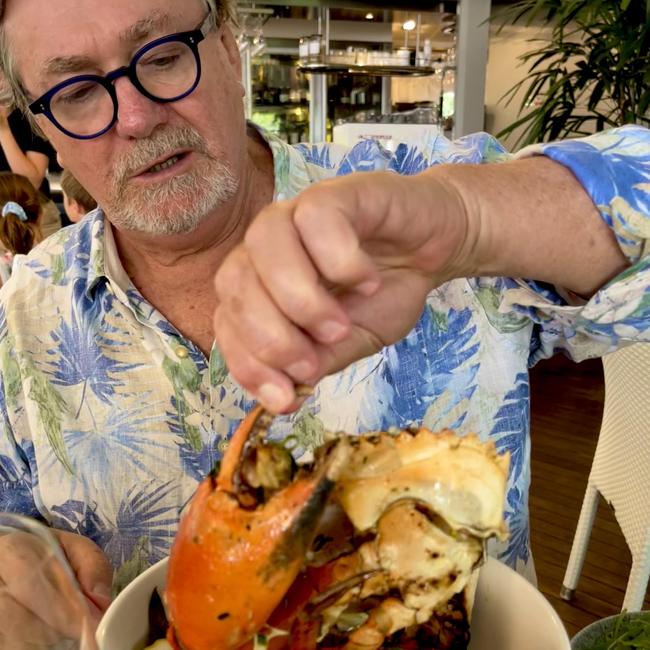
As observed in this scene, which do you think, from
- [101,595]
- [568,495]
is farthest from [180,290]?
[568,495]

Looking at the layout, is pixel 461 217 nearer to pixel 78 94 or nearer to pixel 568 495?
pixel 78 94

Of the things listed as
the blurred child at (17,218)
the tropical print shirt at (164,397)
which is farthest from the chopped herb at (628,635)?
the blurred child at (17,218)

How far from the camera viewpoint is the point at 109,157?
32.5 inches

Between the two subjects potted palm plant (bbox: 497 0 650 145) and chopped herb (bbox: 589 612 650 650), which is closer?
chopped herb (bbox: 589 612 650 650)

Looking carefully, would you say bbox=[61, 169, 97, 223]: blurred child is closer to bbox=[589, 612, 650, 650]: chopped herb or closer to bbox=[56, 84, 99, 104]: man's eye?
bbox=[56, 84, 99, 104]: man's eye

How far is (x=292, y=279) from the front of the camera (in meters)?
0.37

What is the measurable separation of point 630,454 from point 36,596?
1276 millimetres

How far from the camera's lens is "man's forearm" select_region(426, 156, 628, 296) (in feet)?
1.84

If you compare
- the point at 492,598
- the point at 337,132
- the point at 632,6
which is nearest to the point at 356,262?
the point at 492,598

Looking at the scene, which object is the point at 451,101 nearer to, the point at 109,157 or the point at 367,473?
the point at 109,157

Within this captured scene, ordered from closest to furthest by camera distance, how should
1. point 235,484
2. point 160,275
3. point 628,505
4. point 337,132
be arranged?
point 235,484
point 160,275
point 628,505
point 337,132

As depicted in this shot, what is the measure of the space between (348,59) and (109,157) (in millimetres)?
4042

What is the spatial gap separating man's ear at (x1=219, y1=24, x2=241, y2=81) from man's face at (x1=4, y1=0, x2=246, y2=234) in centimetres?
5

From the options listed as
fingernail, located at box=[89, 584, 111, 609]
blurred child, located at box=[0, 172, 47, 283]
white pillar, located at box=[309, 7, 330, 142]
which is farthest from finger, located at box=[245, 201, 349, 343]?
white pillar, located at box=[309, 7, 330, 142]
